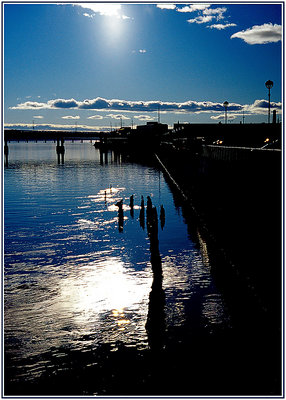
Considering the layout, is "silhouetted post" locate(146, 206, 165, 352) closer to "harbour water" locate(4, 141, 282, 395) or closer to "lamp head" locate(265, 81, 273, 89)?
"harbour water" locate(4, 141, 282, 395)

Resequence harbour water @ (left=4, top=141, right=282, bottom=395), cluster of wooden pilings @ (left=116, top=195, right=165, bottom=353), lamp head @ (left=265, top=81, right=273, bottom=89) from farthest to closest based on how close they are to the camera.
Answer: lamp head @ (left=265, top=81, right=273, bottom=89) < cluster of wooden pilings @ (left=116, top=195, right=165, bottom=353) < harbour water @ (left=4, top=141, right=282, bottom=395)

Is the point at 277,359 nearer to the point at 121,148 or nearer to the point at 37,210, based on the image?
the point at 37,210

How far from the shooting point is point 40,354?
14.1 meters

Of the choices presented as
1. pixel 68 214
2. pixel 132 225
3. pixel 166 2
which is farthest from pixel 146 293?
pixel 68 214

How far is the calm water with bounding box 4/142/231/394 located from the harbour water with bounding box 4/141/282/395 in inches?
1.9

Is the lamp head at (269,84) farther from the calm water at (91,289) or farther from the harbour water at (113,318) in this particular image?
the harbour water at (113,318)

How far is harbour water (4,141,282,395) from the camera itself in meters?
12.5

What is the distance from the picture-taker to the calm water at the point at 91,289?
14.8 metres

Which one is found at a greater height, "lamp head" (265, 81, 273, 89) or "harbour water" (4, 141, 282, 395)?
"lamp head" (265, 81, 273, 89)

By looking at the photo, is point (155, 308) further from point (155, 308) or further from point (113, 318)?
point (113, 318)

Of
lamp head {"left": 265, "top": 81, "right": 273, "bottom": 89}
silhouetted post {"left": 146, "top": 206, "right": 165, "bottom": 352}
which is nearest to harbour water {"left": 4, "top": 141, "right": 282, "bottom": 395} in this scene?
silhouetted post {"left": 146, "top": 206, "right": 165, "bottom": 352}

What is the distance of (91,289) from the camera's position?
68.0 ft

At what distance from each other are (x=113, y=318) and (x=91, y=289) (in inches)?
160

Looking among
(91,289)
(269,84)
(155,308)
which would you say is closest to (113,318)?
(155,308)
